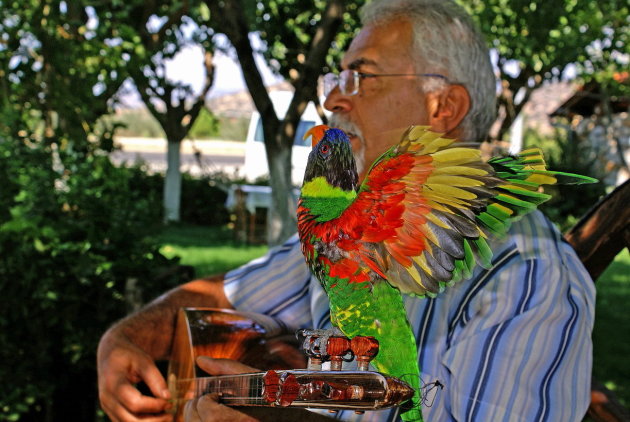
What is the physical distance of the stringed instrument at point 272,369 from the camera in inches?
31.7

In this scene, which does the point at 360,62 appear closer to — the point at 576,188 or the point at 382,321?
the point at 382,321

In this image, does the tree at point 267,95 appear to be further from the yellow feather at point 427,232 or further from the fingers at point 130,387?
the yellow feather at point 427,232

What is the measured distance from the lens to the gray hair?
1434 millimetres

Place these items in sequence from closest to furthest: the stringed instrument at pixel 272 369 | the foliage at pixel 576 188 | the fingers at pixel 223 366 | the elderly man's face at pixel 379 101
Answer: the stringed instrument at pixel 272 369 → the elderly man's face at pixel 379 101 → the fingers at pixel 223 366 → the foliage at pixel 576 188


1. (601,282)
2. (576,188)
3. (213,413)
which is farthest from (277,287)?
(576,188)

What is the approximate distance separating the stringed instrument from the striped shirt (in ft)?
0.87

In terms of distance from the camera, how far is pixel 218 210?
1795 centimetres

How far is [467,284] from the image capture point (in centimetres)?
147

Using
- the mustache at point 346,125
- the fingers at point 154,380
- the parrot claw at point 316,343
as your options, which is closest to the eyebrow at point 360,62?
the mustache at point 346,125

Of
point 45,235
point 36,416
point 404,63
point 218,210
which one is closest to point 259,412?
point 404,63

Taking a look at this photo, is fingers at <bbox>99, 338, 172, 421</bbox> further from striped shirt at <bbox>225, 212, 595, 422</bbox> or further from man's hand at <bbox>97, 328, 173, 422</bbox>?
striped shirt at <bbox>225, 212, 595, 422</bbox>

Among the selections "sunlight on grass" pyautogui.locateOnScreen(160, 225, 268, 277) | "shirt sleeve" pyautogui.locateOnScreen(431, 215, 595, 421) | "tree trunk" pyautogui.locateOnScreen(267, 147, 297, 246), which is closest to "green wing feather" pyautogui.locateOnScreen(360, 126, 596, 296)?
"shirt sleeve" pyautogui.locateOnScreen(431, 215, 595, 421)

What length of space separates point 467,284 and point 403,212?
0.65 metres

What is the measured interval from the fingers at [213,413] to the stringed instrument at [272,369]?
0.02m
